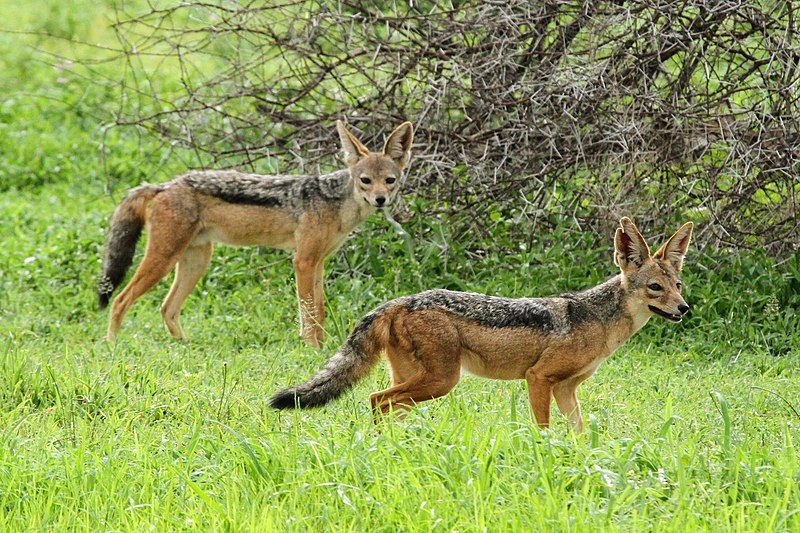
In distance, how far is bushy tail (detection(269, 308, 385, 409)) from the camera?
19.0 feet

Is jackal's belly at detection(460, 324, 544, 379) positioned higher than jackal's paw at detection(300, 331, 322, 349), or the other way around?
jackal's paw at detection(300, 331, 322, 349)

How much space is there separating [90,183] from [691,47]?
24.9 ft

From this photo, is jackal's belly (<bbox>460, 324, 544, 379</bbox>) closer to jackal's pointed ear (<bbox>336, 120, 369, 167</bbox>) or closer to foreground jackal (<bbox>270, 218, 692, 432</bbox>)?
foreground jackal (<bbox>270, 218, 692, 432</bbox>)

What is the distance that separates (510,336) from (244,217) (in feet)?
12.7

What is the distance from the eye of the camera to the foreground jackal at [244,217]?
953 cm

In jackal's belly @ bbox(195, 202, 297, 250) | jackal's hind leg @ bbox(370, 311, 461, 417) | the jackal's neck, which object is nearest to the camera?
jackal's hind leg @ bbox(370, 311, 461, 417)

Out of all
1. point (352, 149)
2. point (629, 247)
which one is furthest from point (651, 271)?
point (352, 149)

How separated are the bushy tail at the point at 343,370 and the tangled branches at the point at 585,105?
10.6 feet

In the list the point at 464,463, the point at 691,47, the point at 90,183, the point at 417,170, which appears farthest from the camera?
the point at 90,183

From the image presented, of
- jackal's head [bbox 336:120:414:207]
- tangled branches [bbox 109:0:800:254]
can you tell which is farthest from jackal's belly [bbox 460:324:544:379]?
jackal's head [bbox 336:120:414:207]

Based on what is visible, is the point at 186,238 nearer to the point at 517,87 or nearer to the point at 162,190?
the point at 162,190

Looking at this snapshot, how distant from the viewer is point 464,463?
198 inches

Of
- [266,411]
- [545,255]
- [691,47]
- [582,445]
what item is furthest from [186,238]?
[582,445]

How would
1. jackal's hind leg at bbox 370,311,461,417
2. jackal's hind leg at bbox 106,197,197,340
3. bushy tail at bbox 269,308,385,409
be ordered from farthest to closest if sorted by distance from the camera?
jackal's hind leg at bbox 106,197,197,340 → jackal's hind leg at bbox 370,311,461,417 → bushy tail at bbox 269,308,385,409
